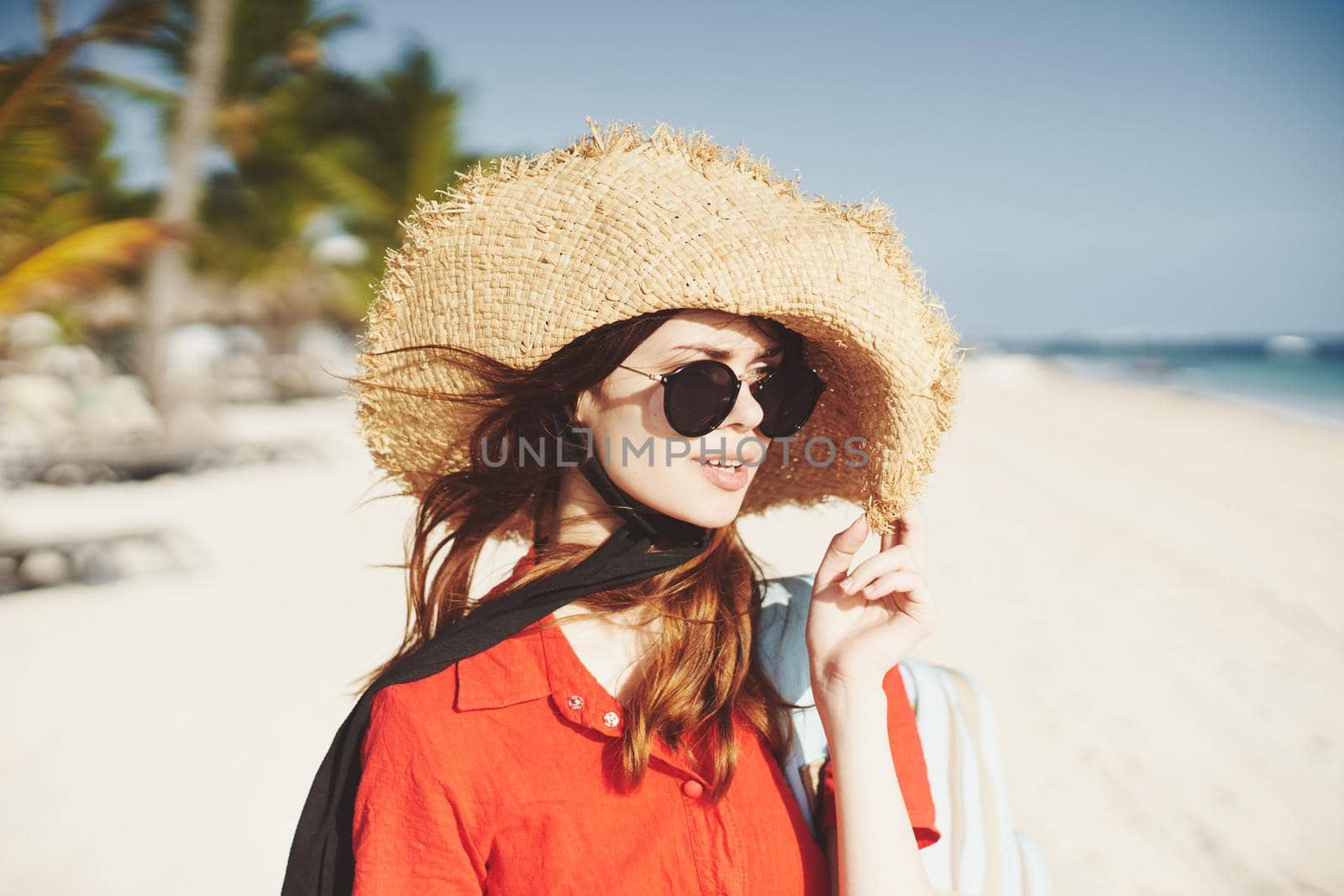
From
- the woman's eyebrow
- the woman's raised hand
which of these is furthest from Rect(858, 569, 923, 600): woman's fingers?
the woman's eyebrow

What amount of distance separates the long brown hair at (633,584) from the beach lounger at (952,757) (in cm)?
5

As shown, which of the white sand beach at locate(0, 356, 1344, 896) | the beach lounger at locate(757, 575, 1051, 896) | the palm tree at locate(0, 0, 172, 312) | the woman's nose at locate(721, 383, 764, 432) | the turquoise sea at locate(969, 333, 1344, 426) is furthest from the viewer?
the turquoise sea at locate(969, 333, 1344, 426)

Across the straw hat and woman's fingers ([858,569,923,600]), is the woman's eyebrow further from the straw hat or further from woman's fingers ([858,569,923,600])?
woman's fingers ([858,569,923,600])

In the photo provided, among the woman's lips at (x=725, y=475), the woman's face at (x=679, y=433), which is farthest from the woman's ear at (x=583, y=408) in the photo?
the woman's lips at (x=725, y=475)

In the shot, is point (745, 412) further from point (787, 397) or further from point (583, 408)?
point (583, 408)

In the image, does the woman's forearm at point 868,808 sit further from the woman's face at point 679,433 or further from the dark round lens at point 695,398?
the dark round lens at point 695,398

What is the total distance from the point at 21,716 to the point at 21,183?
3518 millimetres

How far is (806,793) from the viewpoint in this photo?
1.50 m

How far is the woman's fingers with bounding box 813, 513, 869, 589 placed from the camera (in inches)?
57.1

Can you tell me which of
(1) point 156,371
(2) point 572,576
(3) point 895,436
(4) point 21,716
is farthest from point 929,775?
(1) point 156,371

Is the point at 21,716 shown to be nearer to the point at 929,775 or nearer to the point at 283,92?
the point at 929,775

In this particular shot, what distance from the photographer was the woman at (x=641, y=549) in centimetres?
130

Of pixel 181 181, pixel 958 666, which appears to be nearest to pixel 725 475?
pixel 958 666

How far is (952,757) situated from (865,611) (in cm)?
58
